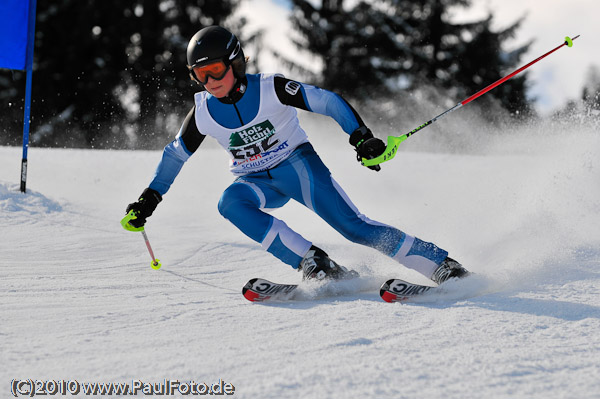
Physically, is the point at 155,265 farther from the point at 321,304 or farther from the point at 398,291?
the point at 398,291

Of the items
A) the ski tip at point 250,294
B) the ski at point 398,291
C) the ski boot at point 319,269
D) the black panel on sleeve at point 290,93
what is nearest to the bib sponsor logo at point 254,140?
the black panel on sleeve at point 290,93

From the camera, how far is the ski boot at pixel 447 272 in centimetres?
315

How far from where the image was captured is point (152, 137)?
21.0m

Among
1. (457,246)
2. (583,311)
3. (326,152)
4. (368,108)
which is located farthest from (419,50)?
(583,311)

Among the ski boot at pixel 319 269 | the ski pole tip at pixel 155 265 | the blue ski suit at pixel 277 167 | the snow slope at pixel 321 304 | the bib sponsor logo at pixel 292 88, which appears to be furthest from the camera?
the ski pole tip at pixel 155 265

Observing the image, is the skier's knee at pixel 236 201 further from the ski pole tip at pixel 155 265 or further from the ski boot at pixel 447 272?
the ski boot at pixel 447 272

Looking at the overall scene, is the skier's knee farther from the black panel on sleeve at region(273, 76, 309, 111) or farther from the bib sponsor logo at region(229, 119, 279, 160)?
the black panel on sleeve at region(273, 76, 309, 111)

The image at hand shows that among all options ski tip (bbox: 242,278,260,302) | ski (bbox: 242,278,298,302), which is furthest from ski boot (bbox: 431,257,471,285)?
ski tip (bbox: 242,278,260,302)

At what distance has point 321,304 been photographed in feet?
9.34

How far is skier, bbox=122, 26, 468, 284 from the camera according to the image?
10.6 ft

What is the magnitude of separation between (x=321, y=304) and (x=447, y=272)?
753 mm

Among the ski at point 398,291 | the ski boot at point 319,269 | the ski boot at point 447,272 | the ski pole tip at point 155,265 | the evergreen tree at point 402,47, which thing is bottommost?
the ski pole tip at point 155,265

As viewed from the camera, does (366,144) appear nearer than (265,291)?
No

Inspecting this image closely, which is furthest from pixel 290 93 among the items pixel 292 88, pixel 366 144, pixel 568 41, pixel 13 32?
pixel 13 32
